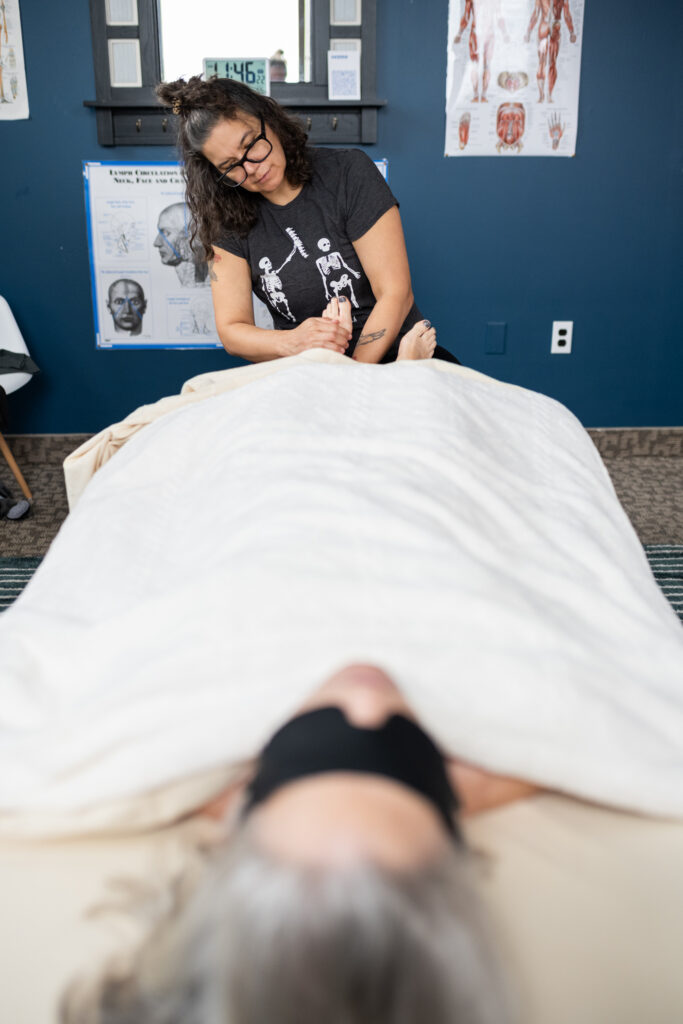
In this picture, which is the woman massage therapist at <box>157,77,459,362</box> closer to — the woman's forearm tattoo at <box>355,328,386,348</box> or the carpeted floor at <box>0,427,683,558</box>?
the woman's forearm tattoo at <box>355,328,386,348</box>

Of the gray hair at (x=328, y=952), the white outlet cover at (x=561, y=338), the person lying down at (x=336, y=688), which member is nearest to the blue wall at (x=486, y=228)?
the white outlet cover at (x=561, y=338)

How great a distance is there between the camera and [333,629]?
0.70 metres

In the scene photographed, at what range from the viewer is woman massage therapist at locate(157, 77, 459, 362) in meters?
A: 1.66

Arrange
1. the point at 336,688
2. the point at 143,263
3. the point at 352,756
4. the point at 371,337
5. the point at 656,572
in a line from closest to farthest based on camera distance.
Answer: the point at 352,756 → the point at 336,688 → the point at 371,337 → the point at 656,572 → the point at 143,263

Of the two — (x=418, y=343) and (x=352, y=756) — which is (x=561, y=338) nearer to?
(x=418, y=343)

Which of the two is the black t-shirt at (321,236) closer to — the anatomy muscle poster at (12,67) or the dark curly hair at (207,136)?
the dark curly hair at (207,136)

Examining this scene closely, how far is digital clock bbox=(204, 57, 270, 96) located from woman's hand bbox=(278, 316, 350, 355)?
1.45m

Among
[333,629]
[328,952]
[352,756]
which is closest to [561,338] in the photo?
[333,629]

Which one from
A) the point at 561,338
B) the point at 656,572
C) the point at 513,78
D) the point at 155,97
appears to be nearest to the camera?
the point at 656,572

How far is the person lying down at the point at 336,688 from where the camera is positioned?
0.45m

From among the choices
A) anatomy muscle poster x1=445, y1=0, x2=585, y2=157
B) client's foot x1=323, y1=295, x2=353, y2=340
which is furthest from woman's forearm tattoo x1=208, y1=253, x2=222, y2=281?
anatomy muscle poster x1=445, y1=0, x2=585, y2=157

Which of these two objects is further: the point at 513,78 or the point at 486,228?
the point at 486,228

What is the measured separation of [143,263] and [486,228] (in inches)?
51.3

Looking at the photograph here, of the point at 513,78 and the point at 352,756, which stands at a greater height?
the point at 513,78
